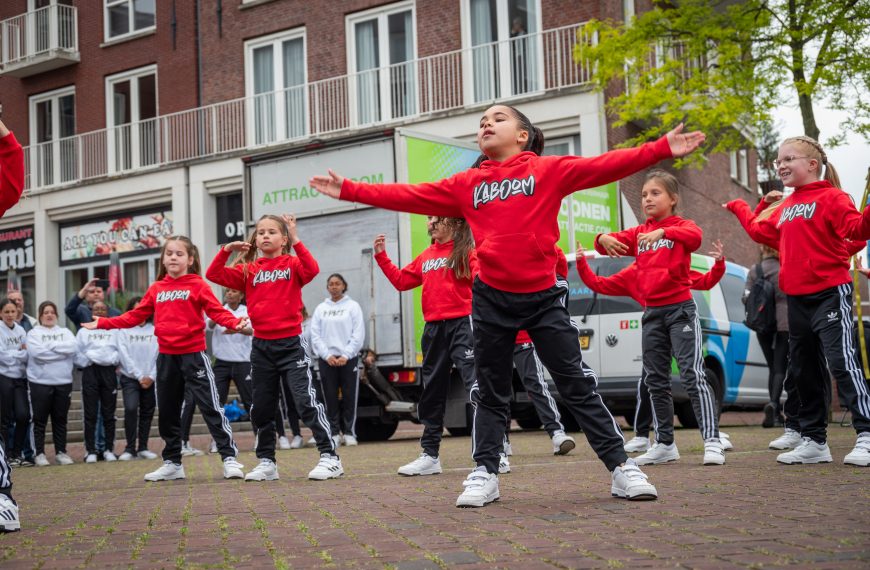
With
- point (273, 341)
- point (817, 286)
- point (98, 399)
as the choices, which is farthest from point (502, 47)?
point (817, 286)

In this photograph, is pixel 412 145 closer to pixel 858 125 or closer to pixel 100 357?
pixel 100 357

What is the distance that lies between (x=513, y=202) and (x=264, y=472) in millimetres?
3392

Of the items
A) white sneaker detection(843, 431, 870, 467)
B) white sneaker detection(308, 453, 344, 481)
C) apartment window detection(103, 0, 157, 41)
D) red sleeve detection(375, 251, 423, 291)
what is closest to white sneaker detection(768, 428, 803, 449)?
white sneaker detection(843, 431, 870, 467)

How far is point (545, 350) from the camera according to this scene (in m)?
5.47

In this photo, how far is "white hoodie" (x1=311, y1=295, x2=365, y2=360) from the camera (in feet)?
41.5

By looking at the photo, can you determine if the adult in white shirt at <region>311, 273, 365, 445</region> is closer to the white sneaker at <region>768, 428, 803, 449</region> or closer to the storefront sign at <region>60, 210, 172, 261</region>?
the white sneaker at <region>768, 428, 803, 449</region>

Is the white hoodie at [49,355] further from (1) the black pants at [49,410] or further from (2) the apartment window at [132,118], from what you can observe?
(2) the apartment window at [132,118]

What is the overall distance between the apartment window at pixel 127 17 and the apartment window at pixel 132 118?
1.16 m

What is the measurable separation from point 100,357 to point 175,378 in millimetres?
4499

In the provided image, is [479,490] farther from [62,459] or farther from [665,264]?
[62,459]

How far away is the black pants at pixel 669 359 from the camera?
775 cm

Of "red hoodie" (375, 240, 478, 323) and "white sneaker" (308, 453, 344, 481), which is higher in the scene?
"red hoodie" (375, 240, 478, 323)

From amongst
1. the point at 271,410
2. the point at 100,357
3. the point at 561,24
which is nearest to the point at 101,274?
the point at 561,24

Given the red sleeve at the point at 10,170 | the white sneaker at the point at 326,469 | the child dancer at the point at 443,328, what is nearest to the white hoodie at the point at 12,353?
the white sneaker at the point at 326,469
